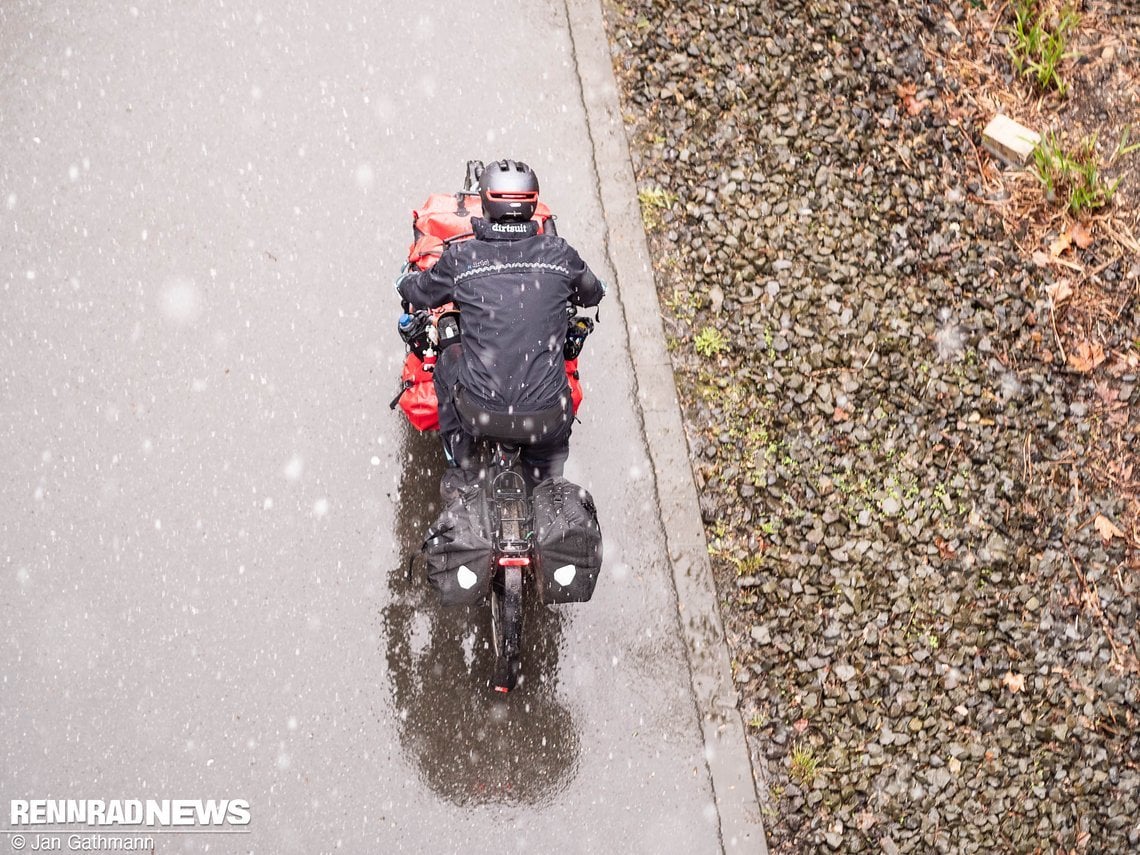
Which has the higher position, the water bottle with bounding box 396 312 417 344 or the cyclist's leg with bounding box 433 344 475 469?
the water bottle with bounding box 396 312 417 344

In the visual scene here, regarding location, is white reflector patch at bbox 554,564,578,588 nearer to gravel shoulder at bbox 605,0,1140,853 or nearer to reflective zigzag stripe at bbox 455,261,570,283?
reflective zigzag stripe at bbox 455,261,570,283

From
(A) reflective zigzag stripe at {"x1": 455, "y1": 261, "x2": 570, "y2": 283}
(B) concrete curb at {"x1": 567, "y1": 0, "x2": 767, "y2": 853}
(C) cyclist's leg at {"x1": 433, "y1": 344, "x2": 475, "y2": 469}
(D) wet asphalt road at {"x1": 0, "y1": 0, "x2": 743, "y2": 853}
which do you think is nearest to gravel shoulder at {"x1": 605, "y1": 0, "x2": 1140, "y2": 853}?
(B) concrete curb at {"x1": 567, "y1": 0, "x2": 767, "y2": 853}

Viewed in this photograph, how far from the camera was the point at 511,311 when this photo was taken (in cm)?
483

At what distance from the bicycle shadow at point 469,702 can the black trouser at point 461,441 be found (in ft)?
2.19

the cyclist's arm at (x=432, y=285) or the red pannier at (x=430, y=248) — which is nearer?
the cyclist's arm at (x=432, y=285)

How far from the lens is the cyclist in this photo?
4848mm

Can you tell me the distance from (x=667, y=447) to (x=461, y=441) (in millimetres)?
1459

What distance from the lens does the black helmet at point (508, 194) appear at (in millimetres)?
4973

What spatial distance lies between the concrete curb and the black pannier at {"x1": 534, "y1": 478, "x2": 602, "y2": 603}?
1.27m

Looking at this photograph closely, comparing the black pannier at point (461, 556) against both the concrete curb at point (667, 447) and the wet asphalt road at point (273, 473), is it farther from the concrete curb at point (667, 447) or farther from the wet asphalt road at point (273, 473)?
the concrete curb at point (667, 447)

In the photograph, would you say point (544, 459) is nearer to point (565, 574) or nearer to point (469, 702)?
point (565, 574)

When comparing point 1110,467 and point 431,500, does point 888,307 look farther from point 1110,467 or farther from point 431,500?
point 431,500

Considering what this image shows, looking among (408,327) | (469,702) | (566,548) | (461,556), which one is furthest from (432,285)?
(469,702)

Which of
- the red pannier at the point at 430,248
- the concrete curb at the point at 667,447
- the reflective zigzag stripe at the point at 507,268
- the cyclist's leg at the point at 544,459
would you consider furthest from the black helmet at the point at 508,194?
the concrete curb at the point at 667,447
